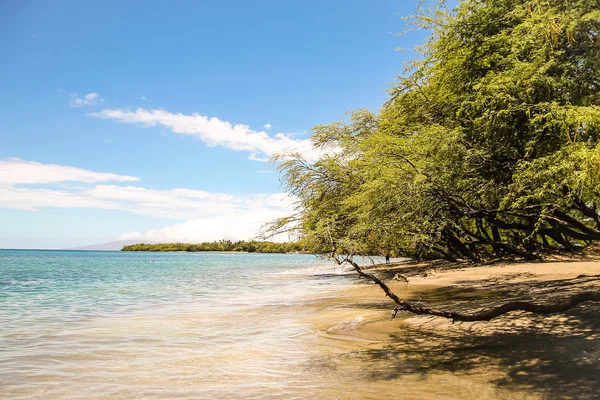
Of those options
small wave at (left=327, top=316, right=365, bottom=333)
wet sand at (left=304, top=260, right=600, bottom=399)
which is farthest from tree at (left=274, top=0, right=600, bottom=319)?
small wave at (left=327, top=316, right=365, bottom=333)

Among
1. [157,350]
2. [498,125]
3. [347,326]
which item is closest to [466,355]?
[347,326]

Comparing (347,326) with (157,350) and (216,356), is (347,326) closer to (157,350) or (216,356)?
(216,356)

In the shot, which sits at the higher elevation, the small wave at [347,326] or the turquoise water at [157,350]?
the small wave at [347,326]

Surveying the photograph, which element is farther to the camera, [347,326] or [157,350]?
[347,326]

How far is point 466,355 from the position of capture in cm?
799

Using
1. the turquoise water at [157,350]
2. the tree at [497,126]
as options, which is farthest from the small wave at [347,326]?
the tree at [497,126]

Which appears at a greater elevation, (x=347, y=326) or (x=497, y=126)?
(x=497, y=126)

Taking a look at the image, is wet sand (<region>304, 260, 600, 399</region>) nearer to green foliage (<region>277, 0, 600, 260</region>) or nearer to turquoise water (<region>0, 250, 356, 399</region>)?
turquoise water (<region>0, 250, 356, 399</region>)

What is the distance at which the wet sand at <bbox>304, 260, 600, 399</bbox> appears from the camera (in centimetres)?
623

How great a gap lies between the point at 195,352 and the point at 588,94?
10.1 m

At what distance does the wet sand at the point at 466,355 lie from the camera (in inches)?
245

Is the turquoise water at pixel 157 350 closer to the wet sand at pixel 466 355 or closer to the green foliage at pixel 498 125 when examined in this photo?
the wet sand at pixel 466 355

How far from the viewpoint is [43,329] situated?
13.1 metres

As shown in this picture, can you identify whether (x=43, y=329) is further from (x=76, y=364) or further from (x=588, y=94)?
(x=588, y=94)
